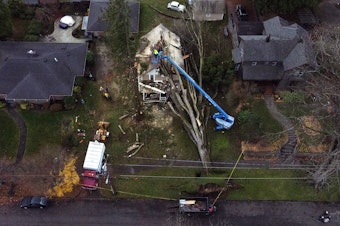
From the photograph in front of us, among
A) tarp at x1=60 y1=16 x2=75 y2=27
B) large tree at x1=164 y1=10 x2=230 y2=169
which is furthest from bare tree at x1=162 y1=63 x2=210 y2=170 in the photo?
tarp at x1=60 y1=16 x2=75 y2=27

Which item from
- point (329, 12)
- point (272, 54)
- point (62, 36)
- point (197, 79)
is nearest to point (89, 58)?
point (62, 36)

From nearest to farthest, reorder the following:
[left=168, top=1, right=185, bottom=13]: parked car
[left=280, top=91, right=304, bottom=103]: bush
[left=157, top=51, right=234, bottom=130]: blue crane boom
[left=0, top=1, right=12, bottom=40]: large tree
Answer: [left=157, top=51, right=234, bottom=130]: blue crane boom, [left=280, top=91, right=304, bottom=103]: bush, [left=0, top=1, right=12, bottom=40]: large tree, [left=168, top=1, right=185, bottom=13]: parked car

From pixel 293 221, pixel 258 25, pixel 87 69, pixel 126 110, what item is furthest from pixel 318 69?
pixel 87 69

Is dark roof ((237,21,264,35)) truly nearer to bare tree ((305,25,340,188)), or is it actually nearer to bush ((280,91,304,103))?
bare tree ((305,25,340,188))

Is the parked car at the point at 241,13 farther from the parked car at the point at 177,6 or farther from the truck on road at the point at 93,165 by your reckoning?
the truck on road at the point at 93,165

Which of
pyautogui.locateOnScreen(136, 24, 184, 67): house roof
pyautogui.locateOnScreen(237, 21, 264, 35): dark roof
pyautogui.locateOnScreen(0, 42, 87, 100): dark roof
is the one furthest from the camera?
pyautogui.locateOnScreen(237, 21, 264, 35): dark roof

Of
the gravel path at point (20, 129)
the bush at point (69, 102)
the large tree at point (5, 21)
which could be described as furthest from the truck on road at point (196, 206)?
the large tree at point (5, 21)

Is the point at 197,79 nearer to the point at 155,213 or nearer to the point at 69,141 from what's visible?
the point at 69,141
